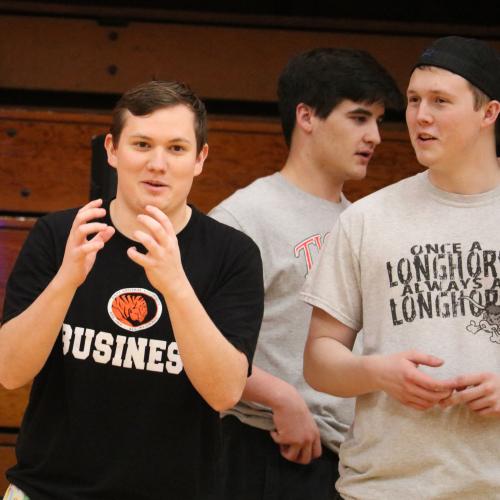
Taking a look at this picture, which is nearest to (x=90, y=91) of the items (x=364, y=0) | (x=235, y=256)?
(x=364, y=0)

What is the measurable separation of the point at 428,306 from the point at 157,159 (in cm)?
66

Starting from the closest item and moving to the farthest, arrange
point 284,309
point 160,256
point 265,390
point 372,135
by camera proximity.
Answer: point 160,256 → point 265,390 → point 284,309 → point 372,135

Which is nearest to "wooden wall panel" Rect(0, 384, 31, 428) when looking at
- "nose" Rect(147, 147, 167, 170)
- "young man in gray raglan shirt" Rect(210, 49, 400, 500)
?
"young man in gray raglan shirt" Rect(210, 49, 400, 500)

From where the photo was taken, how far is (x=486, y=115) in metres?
2.39

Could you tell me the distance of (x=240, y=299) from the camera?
2.26m

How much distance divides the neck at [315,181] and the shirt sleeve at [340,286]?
30.8 inches

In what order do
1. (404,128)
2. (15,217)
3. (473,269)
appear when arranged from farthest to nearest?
(404,128) → (15,217) → (473,269)

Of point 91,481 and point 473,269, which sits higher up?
point 473,269

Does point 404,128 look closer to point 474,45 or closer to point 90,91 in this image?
point 90,91

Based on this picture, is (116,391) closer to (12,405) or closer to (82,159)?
(12,405)

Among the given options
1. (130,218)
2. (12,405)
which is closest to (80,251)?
(130,218)

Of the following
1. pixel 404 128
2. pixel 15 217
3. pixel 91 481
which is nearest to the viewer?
pixel 91 481

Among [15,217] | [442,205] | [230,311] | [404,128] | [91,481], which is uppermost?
[404,128]

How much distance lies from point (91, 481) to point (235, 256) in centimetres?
56
